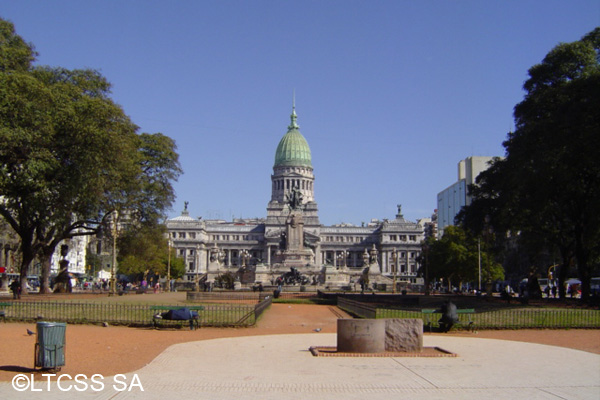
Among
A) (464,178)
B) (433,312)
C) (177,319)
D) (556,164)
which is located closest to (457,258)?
(556,164)

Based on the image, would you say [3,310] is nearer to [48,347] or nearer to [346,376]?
[48,347]

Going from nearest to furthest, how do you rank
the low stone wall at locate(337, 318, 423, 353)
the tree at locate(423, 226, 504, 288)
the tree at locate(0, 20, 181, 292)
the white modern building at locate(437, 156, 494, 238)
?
the low stone wall at locate(337, 318, 423, 353), the tree at locate(0, 20, 181, 292), the tree at locate(423, 226, 504, 288), the white modern building at locate(437, 156, 494, 238)

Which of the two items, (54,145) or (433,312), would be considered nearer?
(433,312)

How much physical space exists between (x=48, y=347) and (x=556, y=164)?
34.0 metres

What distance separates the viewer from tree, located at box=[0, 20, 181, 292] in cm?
3800

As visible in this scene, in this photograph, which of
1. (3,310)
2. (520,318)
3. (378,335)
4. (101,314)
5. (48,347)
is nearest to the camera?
(48,347)

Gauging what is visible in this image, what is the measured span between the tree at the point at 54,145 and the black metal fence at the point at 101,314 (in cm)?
980

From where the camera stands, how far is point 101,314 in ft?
97.9

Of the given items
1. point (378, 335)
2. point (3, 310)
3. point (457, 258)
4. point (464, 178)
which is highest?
point (464, 178)

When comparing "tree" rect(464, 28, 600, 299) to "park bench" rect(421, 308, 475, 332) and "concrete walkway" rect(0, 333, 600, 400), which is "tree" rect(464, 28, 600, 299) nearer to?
"park bench" rect(421, 308, 475, 332)

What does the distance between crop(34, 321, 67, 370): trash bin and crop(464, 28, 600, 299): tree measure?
3162 cm

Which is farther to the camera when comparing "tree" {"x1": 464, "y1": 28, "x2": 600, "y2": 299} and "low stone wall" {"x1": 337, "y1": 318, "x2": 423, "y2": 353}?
"tree" {"x1": 464, "y1": 28, "x2": 600, "y2": 299}

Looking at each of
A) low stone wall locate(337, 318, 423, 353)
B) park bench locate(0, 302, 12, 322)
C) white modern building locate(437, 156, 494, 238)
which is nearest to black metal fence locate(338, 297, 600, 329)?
low stone wall locate(337, 318, 423, 353)

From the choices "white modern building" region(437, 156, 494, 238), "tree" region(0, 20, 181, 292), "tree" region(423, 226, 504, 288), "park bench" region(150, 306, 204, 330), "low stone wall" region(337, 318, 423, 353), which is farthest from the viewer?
"white modern building" region(437, 156, 494, 238)
